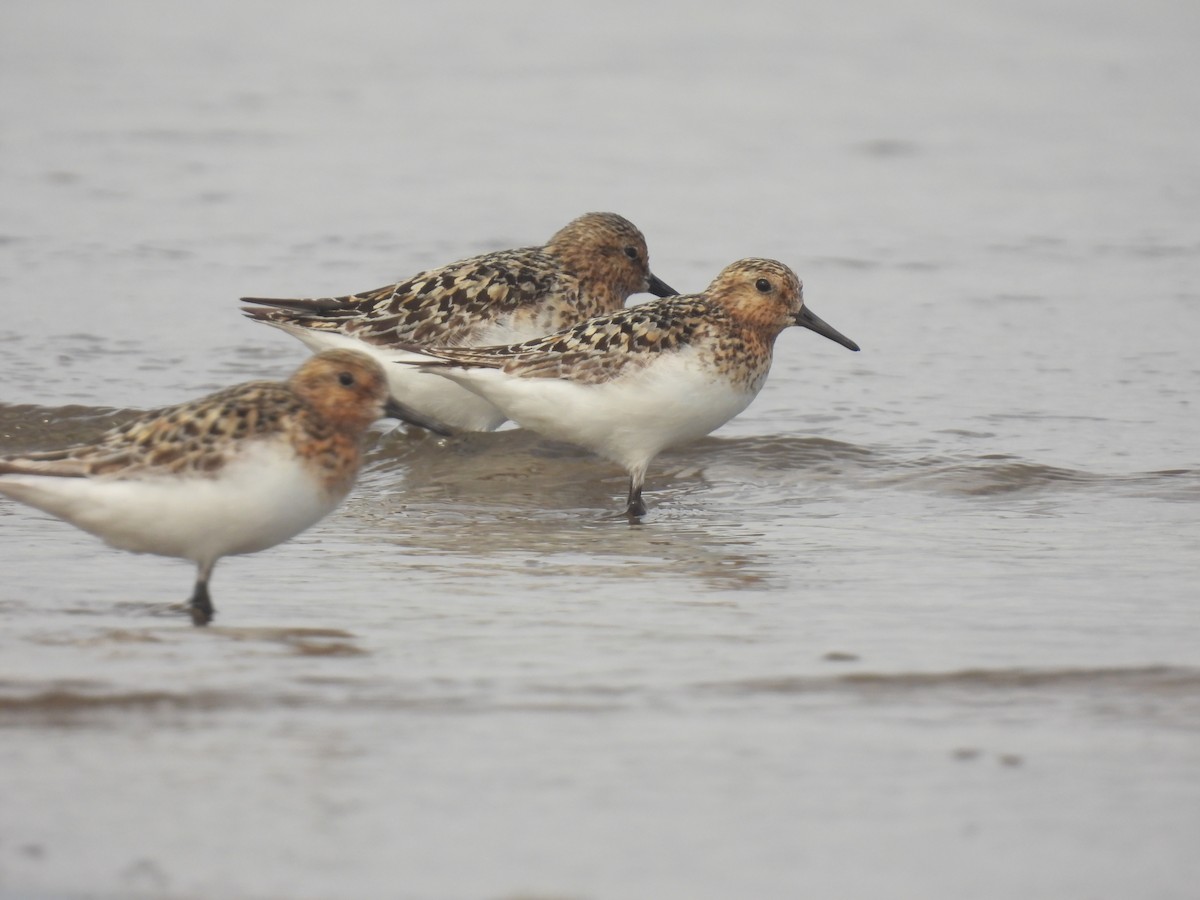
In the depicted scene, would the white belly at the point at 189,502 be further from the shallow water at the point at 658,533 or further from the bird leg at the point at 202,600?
the shallow water at the point at 658,533

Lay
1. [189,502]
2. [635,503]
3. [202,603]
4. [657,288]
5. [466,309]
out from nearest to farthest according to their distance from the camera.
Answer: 1. [189,502]
2. [202,603]
3. [635,503]
4. [466,309]
5. [657,288]

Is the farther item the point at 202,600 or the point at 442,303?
the point at 442,303

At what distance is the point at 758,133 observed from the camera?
18875 millimetres

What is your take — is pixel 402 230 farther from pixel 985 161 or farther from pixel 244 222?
pixel 985 161

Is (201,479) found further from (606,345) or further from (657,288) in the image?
(657,288)

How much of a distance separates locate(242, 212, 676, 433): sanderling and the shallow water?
1.28 feet

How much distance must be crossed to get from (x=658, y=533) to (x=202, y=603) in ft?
8.51

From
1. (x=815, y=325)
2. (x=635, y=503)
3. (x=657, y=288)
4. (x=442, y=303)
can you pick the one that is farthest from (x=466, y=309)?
(x=815, y=325)

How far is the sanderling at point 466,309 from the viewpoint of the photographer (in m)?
10.1

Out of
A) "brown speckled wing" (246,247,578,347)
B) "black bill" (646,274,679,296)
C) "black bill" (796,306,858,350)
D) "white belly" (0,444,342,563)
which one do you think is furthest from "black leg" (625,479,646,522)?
"white belly" (0,444,342,563)

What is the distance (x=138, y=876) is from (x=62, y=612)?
2374 millimetres

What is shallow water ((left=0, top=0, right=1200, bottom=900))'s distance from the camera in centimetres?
476

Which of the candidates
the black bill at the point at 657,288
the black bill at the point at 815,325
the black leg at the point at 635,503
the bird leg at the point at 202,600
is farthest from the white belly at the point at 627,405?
the bird leg at the point at 202,600

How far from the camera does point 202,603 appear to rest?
259 inches
